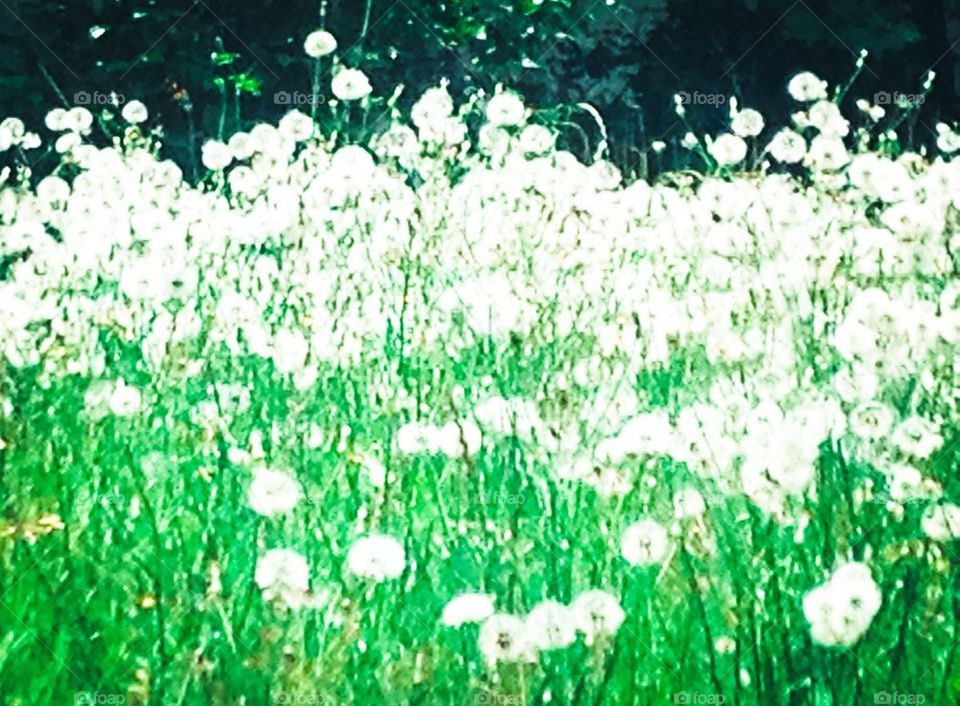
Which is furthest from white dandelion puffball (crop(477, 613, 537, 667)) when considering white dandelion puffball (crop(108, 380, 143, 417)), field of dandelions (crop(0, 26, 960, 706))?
white dandelion puffball (crop(108, 380, 143, 417))

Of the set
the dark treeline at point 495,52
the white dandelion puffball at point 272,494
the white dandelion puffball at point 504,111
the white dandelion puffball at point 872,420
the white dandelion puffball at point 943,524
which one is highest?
the dark treeline at point 495,52

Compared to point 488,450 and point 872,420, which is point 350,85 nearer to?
point 488,450

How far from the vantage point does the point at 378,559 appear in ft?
7.18

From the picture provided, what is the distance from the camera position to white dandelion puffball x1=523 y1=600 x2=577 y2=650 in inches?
76.4

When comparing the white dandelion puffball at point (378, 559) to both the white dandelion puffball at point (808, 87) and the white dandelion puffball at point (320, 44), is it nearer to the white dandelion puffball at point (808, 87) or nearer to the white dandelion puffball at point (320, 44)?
the white dandelion puffball at point (808, 87)

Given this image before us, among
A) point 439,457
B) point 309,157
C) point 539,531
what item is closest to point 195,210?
point 309,157

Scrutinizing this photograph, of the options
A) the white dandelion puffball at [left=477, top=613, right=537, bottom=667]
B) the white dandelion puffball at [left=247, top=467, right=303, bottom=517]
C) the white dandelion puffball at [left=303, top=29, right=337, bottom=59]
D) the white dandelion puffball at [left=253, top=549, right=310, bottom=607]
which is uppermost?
the white dandelion puffball at [left=303, top=29, right=337, bottom=59]

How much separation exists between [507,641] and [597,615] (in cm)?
13

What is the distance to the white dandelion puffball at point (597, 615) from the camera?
199 centimetres

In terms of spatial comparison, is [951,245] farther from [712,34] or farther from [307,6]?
[712,34]

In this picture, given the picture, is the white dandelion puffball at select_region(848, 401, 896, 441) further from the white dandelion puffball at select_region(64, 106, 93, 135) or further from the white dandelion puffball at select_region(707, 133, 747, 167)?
the white dandelion puffball at select_region(64, 106, 93, 135)

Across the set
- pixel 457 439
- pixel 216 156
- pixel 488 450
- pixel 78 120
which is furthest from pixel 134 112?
pixel 457 439

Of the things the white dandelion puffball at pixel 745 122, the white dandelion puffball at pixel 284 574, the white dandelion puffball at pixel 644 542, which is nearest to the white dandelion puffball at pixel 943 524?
the white dandelion puffball at pixel 644 542

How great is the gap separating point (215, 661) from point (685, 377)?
55.5 inches
